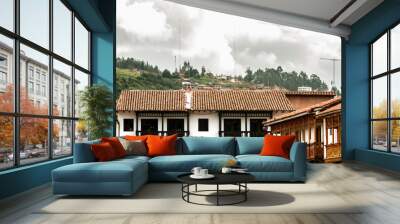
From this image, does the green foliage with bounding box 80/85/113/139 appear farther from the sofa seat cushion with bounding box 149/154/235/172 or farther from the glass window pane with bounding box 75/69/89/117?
the sofa seat cushion with bounding box 149/154/235/172

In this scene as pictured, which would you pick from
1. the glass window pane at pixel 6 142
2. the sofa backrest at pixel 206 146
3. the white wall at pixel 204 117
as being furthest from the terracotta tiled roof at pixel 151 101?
the glass window pane at pixel 6 142

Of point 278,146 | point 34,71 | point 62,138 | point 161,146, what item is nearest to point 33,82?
point 34,71

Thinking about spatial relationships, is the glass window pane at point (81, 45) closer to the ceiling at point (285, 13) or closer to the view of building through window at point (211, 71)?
the ceiling at point (285, 13)

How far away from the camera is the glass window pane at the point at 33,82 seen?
17.4ft

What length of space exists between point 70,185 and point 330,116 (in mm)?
Answer: 12854

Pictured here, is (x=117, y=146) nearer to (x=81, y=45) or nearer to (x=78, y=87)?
(x=78, y=87)

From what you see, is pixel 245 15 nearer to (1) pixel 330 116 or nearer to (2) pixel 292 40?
(1) pixel 330 116

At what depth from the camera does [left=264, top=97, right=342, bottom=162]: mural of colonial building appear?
1309 centimetres

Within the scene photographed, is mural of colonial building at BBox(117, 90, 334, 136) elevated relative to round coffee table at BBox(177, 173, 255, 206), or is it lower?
elevated

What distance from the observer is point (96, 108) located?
311 inches

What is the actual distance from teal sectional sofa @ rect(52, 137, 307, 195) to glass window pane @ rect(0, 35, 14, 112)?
1.05 meters

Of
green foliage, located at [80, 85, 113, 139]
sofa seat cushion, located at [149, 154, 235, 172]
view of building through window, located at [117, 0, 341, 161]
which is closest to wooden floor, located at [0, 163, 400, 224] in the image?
sofa seat cushion, located at [149, 154, 235, 172]

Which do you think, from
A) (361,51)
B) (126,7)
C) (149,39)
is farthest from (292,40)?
(361,51)

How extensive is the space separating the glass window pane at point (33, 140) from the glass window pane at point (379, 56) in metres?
7.17
